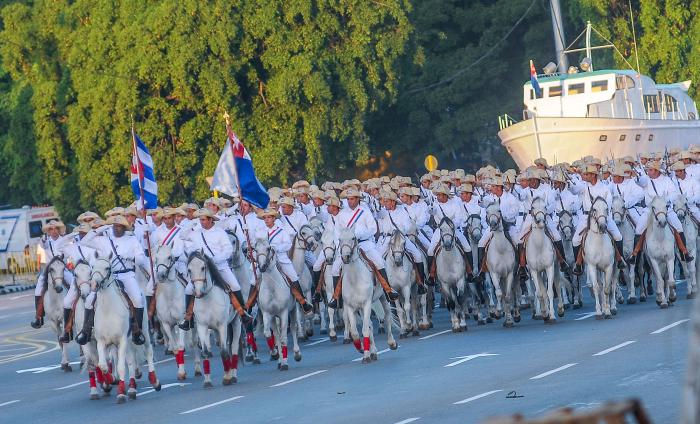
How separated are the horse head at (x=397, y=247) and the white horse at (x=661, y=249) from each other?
4229 mm

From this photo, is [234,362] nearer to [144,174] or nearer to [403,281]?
[403,281]

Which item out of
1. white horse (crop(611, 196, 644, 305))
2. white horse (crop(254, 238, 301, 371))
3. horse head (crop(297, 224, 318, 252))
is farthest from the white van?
white horse (crop(254, 238, 301, 371))

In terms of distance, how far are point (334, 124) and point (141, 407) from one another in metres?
32.6

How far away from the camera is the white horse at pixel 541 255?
24172mm

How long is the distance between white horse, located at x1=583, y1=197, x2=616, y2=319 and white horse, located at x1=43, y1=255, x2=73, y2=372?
803 cm

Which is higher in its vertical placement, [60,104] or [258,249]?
[60,104]

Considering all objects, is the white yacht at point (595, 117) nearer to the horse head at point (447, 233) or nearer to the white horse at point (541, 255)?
the white horse at point (541, 255)

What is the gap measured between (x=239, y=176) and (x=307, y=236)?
2.69m

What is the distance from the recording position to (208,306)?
20.5 metres

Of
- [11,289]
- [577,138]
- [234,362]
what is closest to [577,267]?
[234,362]

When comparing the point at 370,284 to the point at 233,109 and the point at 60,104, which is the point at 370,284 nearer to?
the point at 233,109

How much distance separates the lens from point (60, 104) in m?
54.1

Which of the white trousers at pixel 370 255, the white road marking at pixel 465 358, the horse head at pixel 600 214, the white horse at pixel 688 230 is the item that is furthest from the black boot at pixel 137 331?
the white horse at pixel 688 230

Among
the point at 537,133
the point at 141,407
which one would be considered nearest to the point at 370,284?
the point at 141,407
